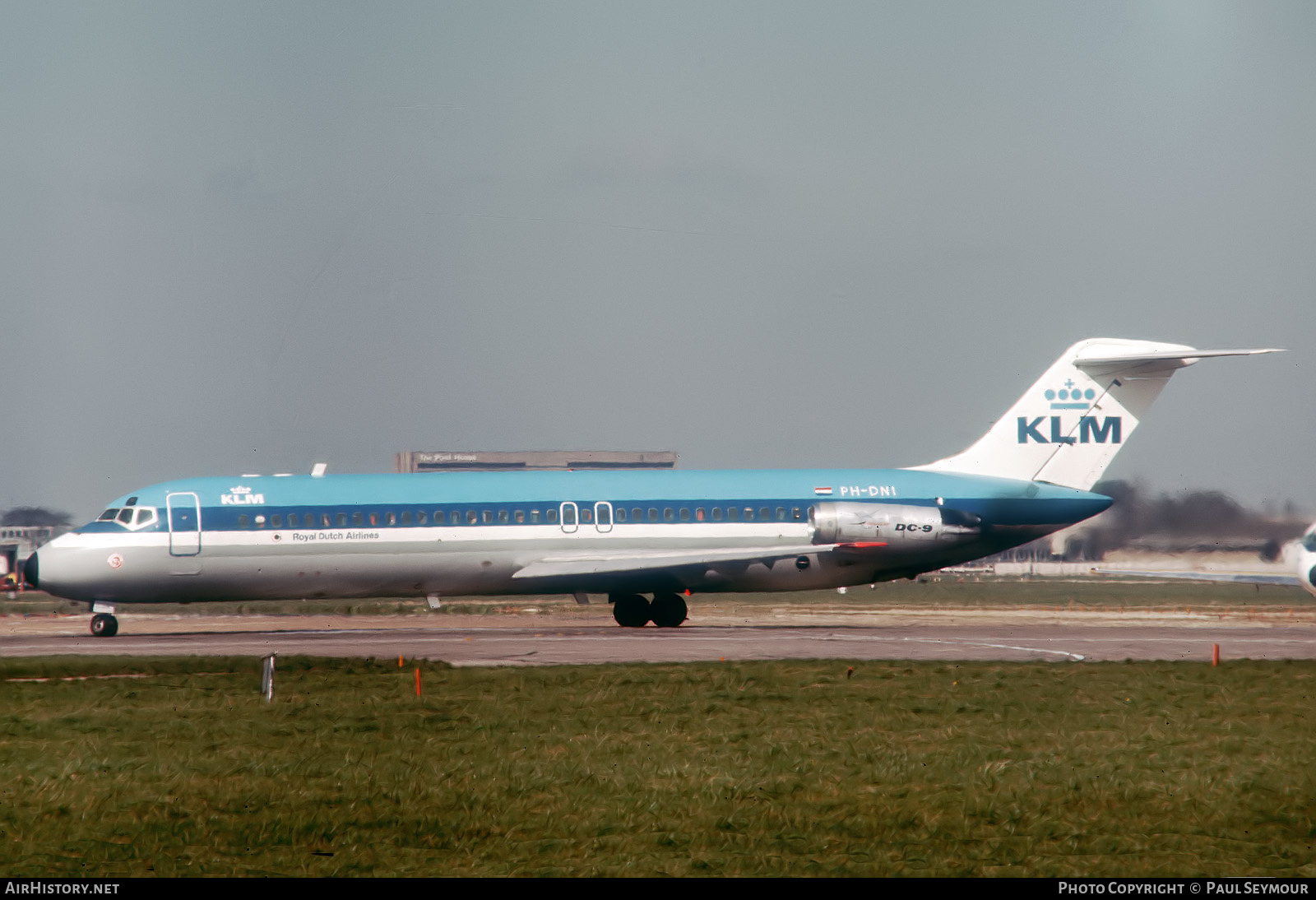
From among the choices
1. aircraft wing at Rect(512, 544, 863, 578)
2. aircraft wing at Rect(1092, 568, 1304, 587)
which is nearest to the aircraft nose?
aircraft wing at Rect(512, 544, 863, 578)

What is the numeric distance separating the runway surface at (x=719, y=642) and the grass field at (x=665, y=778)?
530cm

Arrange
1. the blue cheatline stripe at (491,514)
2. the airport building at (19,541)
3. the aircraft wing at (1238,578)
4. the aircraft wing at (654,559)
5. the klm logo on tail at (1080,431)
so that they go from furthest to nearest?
1. the airport building at (19,541)
2. the klm logo on tail at (1080,431)
3. the aircraft wing at (654,559)
4. the blue cheatline stripe at (491,514)
5. the aircraft wing at (1238,578)

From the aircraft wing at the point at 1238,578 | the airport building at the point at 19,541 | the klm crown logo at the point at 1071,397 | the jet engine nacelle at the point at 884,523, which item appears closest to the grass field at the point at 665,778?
the aircraft wing at the point at 1238,578

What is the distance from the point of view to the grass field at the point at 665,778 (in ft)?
34.5

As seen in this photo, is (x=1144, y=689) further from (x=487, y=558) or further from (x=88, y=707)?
(x=487, y=558)

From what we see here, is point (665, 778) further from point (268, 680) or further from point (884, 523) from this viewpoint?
point (884, 523)

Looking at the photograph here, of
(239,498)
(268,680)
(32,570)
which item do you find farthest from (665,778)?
(32,570)

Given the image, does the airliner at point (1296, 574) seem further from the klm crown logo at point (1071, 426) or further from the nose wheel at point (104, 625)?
the nose wheel at point (104, 625)

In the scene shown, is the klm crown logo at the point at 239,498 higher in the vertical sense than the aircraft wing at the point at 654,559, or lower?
higher

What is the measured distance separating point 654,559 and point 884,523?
6.11 metres

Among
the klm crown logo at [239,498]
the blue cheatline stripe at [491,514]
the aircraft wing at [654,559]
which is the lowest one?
the aircraft wing at [654,559]

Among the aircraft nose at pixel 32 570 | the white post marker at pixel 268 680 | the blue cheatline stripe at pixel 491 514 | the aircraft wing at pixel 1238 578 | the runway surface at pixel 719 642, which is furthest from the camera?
the blue cheatline stripe at pixel 491 514
